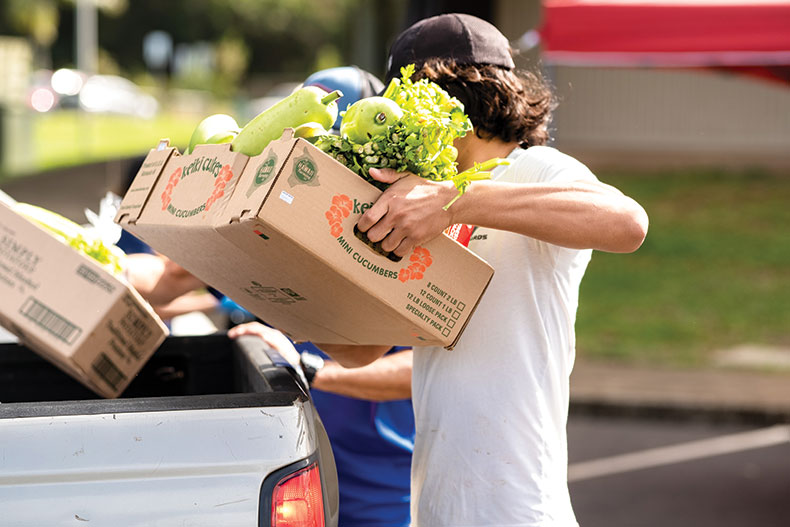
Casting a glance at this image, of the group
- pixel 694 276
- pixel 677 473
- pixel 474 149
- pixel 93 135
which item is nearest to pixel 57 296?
pixel 474 149

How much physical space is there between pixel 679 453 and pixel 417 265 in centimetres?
573

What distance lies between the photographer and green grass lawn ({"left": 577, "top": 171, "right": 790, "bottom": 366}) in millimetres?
10117

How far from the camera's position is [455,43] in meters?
2.42

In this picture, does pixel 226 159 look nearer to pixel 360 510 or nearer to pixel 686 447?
pixel 360 510

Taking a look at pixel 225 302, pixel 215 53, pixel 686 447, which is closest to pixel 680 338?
pixel 686 447

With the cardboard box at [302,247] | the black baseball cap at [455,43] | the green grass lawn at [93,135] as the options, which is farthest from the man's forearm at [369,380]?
the green grass lawn at [93,135]

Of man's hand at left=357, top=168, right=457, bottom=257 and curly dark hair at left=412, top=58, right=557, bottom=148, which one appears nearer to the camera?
man's hand at left=357, top=168, right=457, bottom=257

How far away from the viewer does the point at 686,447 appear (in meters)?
7.50

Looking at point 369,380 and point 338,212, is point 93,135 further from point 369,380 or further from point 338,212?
point 338,212

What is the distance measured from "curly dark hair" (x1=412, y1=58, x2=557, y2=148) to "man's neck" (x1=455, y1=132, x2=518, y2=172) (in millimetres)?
16

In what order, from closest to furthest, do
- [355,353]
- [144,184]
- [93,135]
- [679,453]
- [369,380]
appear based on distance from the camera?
1. [144,184]
2. [355,353]
3. [369,380]
4. [679,453]
5. [93,135]

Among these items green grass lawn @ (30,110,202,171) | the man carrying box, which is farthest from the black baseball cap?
green grass lawn @ (30,110,202,171)

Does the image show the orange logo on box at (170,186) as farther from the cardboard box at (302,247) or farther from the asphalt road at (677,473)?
the asphalt road at (677,473)

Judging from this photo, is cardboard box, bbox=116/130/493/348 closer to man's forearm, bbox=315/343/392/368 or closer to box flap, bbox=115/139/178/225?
box flap, bbox=115/139/178/225
